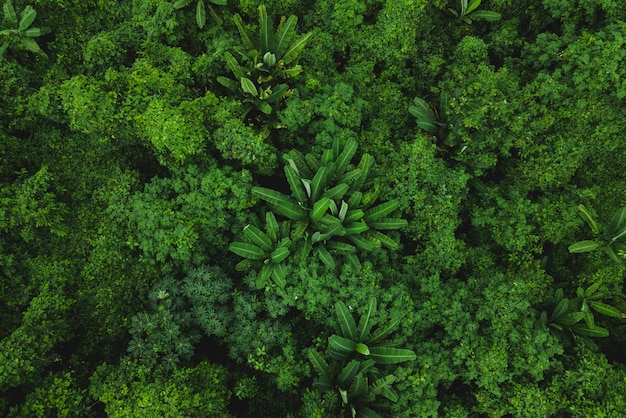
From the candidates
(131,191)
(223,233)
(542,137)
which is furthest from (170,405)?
(542,137)

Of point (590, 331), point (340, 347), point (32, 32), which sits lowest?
point (340, 347)

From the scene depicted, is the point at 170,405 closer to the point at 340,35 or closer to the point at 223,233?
the point at 223,233

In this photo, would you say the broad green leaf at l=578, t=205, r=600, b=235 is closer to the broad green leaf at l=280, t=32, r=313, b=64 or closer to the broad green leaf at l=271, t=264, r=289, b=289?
the broad green leaf at l=271, t=264, r=289, b=289

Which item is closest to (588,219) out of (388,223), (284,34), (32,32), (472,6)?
(388,223)

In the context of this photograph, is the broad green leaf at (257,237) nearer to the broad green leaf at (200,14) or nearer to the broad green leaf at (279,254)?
the broad green leaf at (279,254)

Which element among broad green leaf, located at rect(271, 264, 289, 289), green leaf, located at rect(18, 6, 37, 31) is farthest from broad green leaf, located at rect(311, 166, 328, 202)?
green leaf, located at rect(18, 6, 37, 31)

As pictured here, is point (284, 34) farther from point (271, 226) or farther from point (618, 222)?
point (618, 222)
